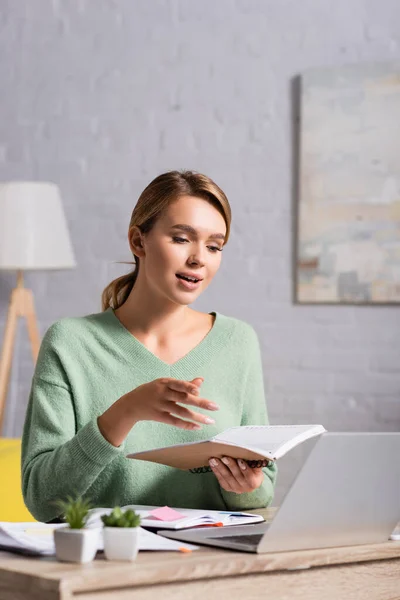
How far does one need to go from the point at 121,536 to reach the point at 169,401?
29 cm

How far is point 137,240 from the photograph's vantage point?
1.87 meters

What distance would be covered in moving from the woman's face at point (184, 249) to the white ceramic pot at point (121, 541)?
0.71 metres

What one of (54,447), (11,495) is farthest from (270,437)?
(11,495)

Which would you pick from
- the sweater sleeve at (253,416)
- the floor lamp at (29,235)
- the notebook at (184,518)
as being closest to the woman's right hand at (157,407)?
the notebook at (184,518)

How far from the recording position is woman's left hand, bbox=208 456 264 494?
1.49m

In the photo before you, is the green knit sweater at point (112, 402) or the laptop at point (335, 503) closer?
the laptop at point (335, 503)

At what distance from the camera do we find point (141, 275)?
1.88 m

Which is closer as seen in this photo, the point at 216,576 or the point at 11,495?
the point at 216,576

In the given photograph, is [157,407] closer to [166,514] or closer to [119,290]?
[166,514]

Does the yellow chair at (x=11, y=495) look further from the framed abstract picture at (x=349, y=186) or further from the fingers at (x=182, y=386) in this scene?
the framed abstract picture at (x=349, y=186)

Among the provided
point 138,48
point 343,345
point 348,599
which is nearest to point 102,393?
point 348,599

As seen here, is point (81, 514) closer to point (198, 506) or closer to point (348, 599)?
point (348, 599)

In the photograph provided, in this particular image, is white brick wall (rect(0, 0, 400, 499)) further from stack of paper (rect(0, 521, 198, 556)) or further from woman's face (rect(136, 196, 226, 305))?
stack of paper (rect(0, 521, 198, 556))

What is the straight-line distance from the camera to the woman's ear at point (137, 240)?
1859 mm
